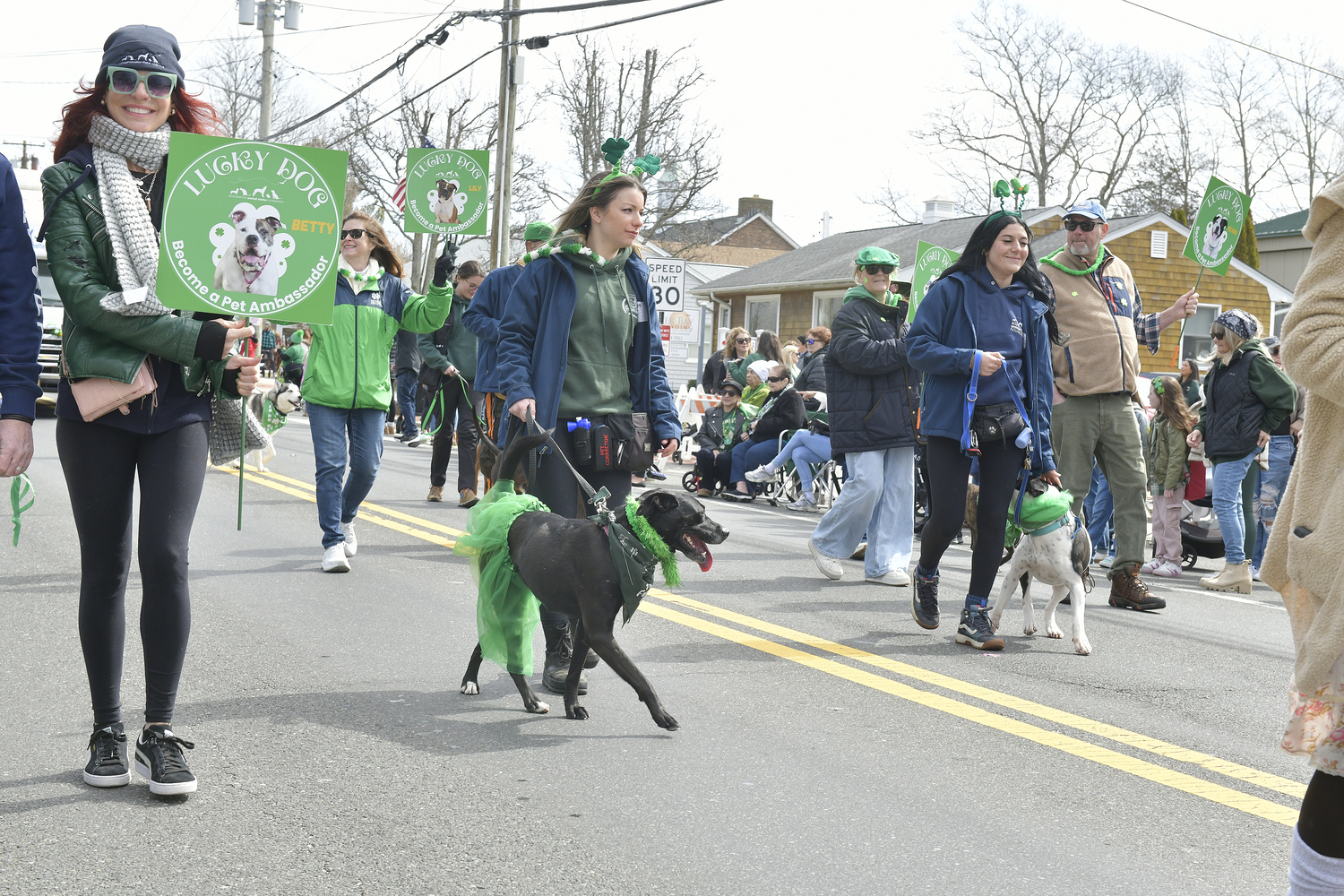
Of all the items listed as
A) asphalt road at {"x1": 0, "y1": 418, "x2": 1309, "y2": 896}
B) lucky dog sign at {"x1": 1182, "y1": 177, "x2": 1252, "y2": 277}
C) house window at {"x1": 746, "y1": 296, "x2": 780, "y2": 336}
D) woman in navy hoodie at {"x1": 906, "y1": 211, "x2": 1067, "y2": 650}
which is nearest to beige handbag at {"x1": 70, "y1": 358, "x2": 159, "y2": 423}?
asphalt road at {"x1": 0, "y1": 418, "x2": 1309, "y2": 896}

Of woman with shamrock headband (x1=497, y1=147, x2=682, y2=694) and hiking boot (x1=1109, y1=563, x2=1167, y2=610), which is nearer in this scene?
woman with shamrock headband (x1=497, y1=147, x2=682, y2=694)

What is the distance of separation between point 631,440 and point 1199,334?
93.6 ft

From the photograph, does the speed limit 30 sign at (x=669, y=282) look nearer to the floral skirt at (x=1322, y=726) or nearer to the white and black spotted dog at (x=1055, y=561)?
the white and black spotted dog at (x=1055, y=561)

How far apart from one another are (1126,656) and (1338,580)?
4571 millimetres

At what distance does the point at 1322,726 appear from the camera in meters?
2.51

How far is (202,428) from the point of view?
4090 millimetres

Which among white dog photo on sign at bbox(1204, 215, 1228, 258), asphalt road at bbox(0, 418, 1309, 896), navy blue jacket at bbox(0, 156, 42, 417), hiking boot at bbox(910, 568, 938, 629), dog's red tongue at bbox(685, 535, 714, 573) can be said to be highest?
white dog photo on sign at bbox(1204, 215, 1228, 258)

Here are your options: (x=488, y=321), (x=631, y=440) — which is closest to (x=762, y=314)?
(x=488, y=321)

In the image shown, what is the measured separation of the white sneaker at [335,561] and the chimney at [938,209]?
32.5 m

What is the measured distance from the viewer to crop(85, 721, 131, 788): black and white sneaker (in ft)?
13.3

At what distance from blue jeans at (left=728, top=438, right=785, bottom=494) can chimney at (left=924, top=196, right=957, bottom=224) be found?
25.2 metres

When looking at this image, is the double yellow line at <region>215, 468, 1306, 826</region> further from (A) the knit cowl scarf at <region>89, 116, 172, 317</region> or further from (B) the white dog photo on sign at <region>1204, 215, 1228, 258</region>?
(B) the white dog photo on sign at <region>1204, 215, 1228, 258</region>

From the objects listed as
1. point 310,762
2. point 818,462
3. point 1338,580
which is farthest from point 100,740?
point 818,462

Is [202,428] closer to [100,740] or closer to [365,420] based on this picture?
[100,740]
